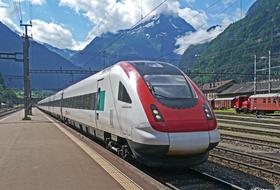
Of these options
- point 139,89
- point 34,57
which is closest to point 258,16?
point 34,57

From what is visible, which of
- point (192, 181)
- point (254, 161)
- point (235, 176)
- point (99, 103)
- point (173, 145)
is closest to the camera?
point (173, 145)

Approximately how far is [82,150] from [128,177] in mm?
5222

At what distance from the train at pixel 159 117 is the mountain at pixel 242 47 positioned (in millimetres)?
71578

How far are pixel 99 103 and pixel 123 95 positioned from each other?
3.41m

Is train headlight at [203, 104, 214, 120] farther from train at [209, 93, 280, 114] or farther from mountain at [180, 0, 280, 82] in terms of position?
mountain at [180, 0, 280, 82]

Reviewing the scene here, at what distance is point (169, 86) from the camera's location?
10.0 m

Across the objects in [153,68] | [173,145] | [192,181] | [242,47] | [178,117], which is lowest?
[192,181]

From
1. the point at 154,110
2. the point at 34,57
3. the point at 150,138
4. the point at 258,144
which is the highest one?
the point at 34,57

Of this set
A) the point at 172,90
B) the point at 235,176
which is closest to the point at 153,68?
the point at 172,90

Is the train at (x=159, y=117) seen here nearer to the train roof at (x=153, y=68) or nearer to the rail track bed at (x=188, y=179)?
the train roof at (x=153, y=68)

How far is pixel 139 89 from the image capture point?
9820 mm

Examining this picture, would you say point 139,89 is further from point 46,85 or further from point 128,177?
point 46,85

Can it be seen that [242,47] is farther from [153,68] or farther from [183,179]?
[183,179]

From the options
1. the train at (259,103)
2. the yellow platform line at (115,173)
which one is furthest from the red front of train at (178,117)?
the train at (259,103)
